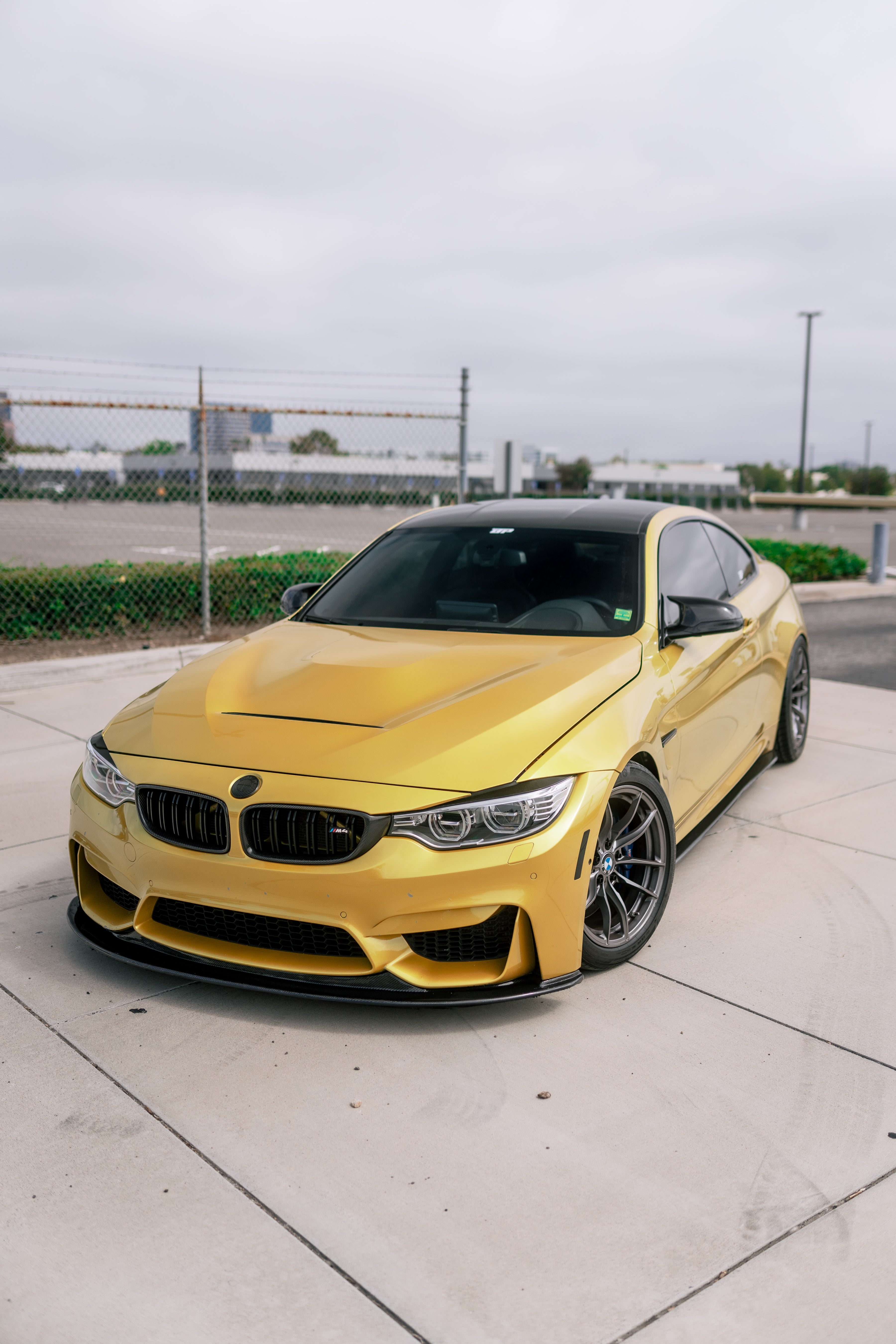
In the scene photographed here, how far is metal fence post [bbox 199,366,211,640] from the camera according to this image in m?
9.50

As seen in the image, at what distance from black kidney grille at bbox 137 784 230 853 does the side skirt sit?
180cm

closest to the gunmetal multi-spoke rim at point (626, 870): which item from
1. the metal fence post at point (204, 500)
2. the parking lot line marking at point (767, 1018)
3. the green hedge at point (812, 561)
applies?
the parking lot line marking at point (767, 1018)

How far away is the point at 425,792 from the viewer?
3.06 m

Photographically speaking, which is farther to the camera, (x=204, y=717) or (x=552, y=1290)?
(x=204, y=717)

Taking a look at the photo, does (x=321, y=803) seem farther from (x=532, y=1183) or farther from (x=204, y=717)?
(x=532, y=1183)

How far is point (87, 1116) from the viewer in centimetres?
283

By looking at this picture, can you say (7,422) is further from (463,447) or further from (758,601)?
(758,601)

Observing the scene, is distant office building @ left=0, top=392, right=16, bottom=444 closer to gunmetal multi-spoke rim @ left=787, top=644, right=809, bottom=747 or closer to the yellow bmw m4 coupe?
the yellow bmw m4 coupe

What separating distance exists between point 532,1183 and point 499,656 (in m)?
1.83

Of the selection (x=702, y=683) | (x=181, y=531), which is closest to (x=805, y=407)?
(x=181, y=531)

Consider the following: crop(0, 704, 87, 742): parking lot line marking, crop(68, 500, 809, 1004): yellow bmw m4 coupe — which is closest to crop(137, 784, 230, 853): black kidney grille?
crop(68, 500, 809, 1004): yellow bmw m4 coupe

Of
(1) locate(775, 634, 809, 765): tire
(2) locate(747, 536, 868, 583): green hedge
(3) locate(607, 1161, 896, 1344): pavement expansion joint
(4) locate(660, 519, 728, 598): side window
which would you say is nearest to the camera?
(3) locate(607, 1161, 896, 1344): pavement expansion joint

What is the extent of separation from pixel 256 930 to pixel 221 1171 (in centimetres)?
73

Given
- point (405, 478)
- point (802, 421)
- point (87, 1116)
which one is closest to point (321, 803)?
point (87, 1116)
